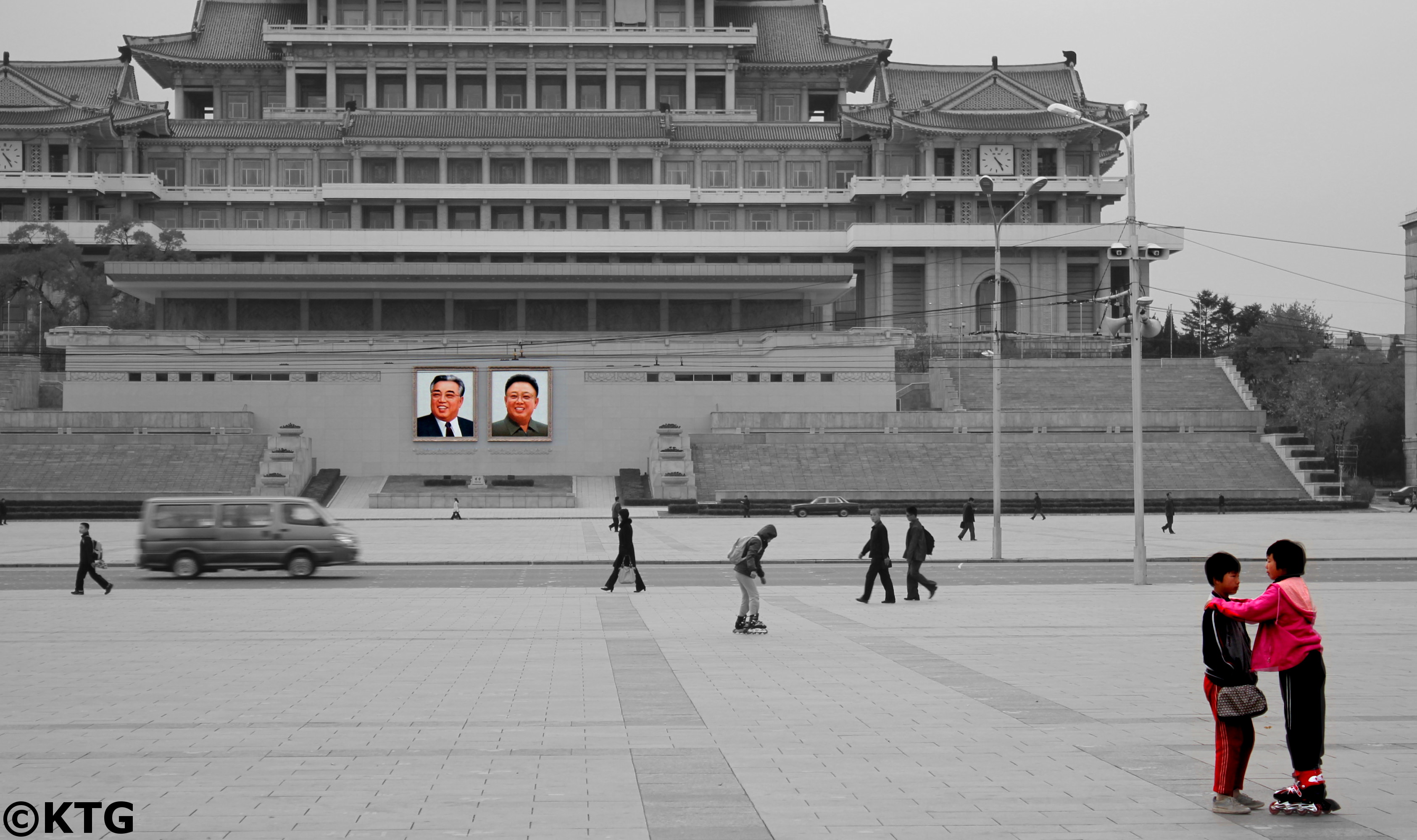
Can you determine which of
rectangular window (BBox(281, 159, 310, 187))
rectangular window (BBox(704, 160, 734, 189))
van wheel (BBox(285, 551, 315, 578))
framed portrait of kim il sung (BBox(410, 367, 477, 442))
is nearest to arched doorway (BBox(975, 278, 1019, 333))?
rectangular window (BBox(704, 160, 734, 189))

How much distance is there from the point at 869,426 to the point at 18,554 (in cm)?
3818

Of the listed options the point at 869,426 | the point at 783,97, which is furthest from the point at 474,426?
the point at 783,97

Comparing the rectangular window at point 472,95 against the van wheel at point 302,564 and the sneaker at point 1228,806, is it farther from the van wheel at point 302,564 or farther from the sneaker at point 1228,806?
the sneaker at point 1228,806

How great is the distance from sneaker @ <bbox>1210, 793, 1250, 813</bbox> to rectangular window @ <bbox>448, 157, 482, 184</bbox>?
7803 cm

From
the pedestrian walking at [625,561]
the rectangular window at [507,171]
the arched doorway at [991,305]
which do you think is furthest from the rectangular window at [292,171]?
the pedestrian walking at [625,561]

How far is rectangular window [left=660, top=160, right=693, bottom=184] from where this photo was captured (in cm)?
8412

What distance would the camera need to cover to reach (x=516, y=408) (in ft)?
219

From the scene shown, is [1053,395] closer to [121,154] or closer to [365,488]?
[365,488]

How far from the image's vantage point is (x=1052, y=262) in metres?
82.8

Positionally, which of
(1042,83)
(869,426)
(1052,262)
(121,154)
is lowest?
(869,426)

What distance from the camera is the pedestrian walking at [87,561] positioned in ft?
77.3

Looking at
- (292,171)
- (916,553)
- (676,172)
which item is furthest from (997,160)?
(916,553)

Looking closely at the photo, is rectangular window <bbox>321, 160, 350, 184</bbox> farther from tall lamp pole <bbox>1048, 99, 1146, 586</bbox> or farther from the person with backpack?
the person with backpack

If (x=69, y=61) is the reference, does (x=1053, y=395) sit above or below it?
below
